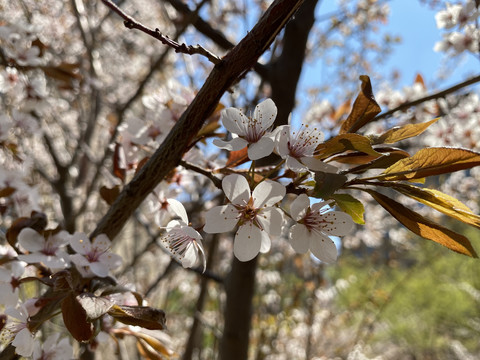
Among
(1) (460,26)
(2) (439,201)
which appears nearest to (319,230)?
(2) (439,201)

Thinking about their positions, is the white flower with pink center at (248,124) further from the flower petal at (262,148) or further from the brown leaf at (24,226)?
the brown leaf at (24,226)

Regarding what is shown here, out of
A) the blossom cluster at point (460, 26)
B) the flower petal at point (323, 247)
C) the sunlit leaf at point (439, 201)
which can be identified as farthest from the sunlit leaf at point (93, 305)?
the blossom cluster at point (460, 26)

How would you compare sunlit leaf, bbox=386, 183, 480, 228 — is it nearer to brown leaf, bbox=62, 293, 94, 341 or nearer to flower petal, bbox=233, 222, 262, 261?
A: flower petal, bbox=233, 222, 262, 261

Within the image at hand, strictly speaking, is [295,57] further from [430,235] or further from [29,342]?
[29,342]

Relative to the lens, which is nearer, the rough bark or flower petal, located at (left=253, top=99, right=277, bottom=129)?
flower petal, located at (left=253, top=99, right=277, bottom=129)

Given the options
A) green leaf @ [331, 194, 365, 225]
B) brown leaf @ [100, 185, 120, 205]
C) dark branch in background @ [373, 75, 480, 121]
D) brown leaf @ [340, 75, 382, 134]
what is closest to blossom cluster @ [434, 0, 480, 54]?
dark branch in background @ [373, 75, 480, 121]

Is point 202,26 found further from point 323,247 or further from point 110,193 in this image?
point 323,247
